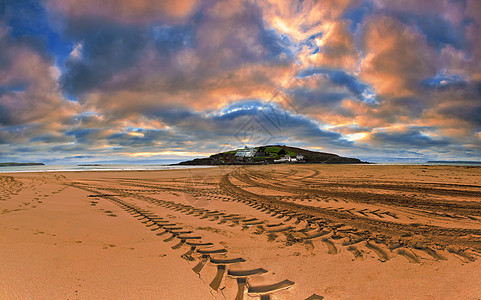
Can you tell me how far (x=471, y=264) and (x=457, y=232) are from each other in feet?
6.89

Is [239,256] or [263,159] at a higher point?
[263,159]

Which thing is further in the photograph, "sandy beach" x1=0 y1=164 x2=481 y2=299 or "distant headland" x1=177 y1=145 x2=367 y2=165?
"distant headland" x1=177 y1=145 x2=367 y2=165

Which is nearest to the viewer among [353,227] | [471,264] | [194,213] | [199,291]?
[199,291]

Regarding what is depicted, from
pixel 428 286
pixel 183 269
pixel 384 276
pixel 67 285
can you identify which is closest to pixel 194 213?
pixel 183 269

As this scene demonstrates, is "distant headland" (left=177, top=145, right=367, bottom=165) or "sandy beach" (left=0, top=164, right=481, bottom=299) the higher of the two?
"distant headland" (left=177, top=145, right=367, bottom=165)

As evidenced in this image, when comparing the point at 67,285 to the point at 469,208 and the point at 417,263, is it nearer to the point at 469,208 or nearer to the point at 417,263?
the point at 417,263

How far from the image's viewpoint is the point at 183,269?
3.17 meters

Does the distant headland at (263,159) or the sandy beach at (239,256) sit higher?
the distant headland at (263,159)

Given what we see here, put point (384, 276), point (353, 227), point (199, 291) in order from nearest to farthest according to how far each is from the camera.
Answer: point (199, 291) < point (384, 276) < point (353, 227)

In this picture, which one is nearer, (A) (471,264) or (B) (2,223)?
(A) (471,264)

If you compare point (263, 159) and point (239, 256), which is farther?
point (263, 159)

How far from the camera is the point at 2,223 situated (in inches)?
202

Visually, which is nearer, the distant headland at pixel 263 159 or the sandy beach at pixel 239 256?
the sandy beach at pixel 239 256

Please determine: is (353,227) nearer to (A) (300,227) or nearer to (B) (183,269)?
(A) (300,227)
